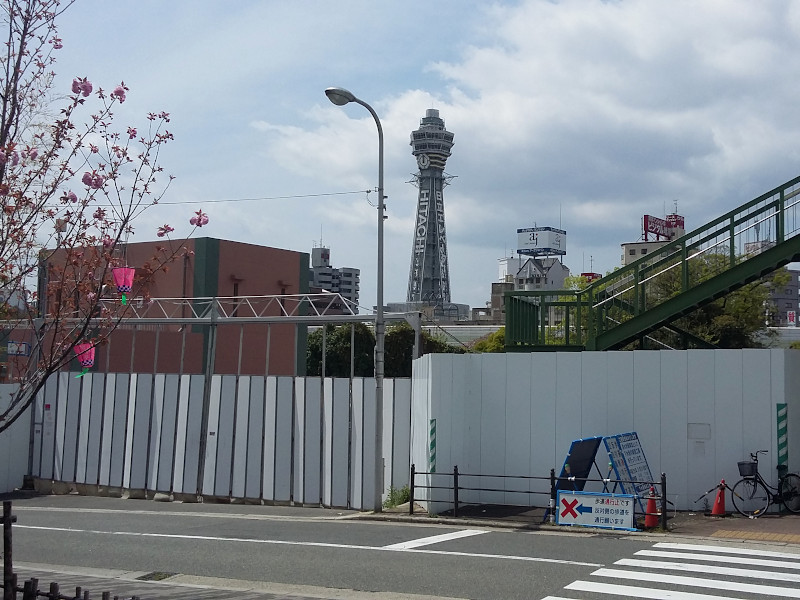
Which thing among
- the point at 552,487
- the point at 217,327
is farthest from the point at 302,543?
the point at 217,327

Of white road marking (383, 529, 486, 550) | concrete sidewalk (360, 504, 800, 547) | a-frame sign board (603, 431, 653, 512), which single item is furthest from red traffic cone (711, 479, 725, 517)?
white road marking (383, 529, 486, 550)

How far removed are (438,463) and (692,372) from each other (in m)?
5.64

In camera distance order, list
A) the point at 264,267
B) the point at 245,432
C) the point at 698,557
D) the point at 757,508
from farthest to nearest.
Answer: the point at 264,267 < the point at 245,432 < the point at 757,508 < the point at 698,557

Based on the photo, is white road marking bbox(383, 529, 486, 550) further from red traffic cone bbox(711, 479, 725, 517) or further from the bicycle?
the bicycle

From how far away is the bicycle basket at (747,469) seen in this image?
52.9ft

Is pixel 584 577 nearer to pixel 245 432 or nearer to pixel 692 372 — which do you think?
pixel 692 372

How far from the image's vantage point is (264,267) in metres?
46.2

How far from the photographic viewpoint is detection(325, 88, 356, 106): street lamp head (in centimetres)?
1845

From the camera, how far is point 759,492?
1647 centimetres


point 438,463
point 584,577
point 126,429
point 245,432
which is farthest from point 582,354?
point 126,429

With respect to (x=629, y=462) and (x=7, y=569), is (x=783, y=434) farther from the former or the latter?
(x=7, y=569)

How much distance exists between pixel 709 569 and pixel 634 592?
1.95 meters

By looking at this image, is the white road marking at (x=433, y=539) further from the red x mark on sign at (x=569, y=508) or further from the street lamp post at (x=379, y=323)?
the street lamp post at (x=379, y=323)

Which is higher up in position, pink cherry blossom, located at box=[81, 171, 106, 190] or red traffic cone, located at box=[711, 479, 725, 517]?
pink cherry blossom, located at box=[81, 171, 106, 190]
